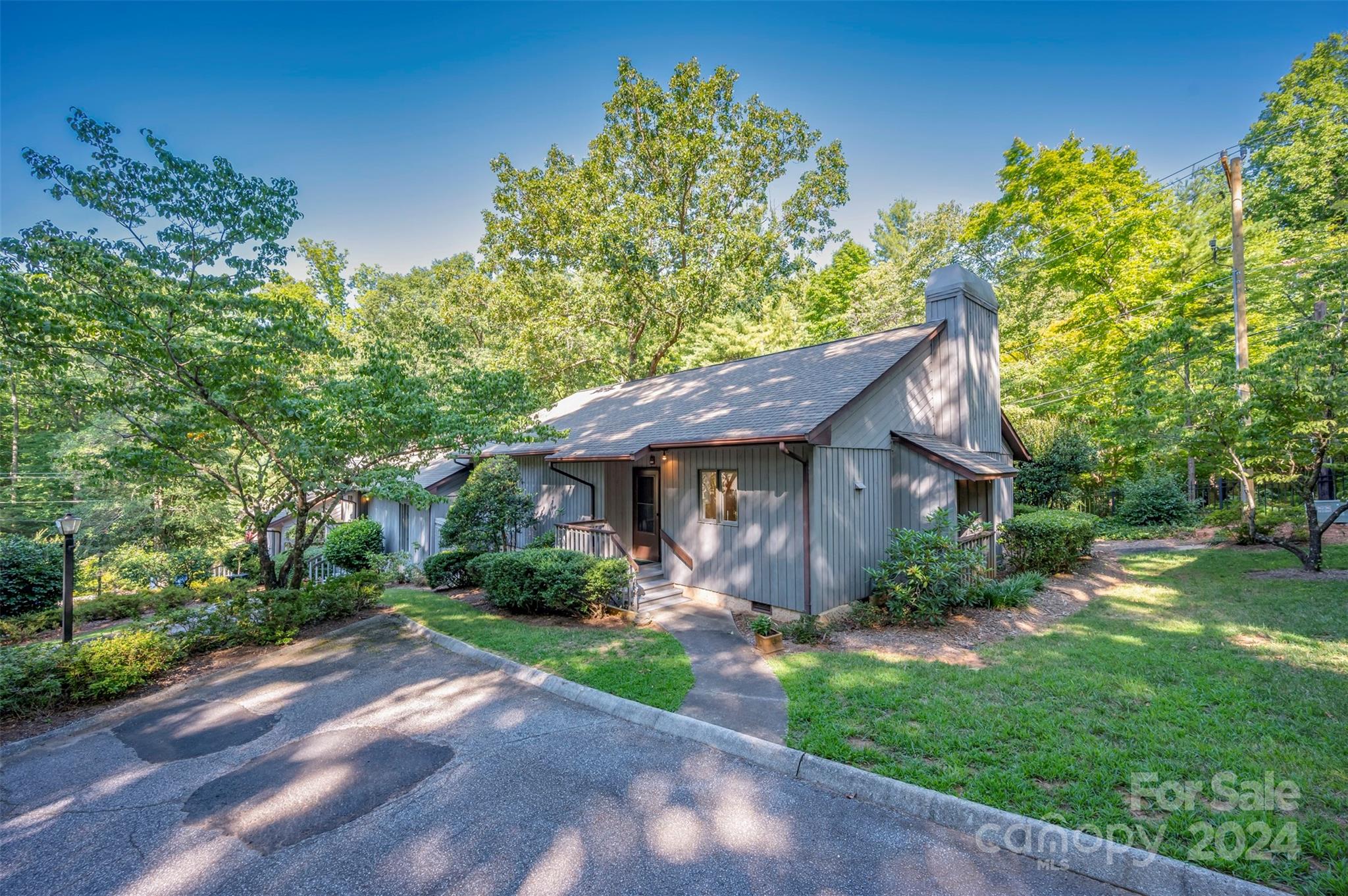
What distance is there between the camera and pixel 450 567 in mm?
11227

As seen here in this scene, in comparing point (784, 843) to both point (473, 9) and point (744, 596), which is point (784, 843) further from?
point (473, 9)

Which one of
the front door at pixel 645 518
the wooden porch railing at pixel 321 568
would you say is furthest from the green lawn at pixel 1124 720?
the wooden porch railing at pixel 321 568

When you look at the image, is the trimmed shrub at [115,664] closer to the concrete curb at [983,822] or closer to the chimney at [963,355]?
the concrete curb at [983,822]

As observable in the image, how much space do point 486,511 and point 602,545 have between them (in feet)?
9.76

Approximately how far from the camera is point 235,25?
322 inches

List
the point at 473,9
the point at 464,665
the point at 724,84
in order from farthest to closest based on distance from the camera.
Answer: the point at 724,84 < the point at 473,9 < the point at 464,665

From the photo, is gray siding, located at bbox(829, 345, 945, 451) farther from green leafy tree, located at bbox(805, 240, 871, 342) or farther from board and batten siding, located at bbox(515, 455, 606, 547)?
green leafy tree, located at bbox(805, 240, 871, 342)

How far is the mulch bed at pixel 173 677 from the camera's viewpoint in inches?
203

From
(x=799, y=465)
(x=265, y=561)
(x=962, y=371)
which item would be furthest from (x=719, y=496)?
(x=265, y=561)

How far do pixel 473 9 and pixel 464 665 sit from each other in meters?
12.8

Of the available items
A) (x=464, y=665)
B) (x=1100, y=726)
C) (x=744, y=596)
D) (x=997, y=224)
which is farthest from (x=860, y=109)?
(x=464, y=665)

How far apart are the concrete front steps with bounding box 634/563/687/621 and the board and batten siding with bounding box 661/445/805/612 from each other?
0.22 metres

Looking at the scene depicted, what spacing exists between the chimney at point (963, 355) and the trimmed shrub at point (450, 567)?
9961 millimetres

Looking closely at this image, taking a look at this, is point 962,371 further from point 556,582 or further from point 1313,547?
point 556,582
